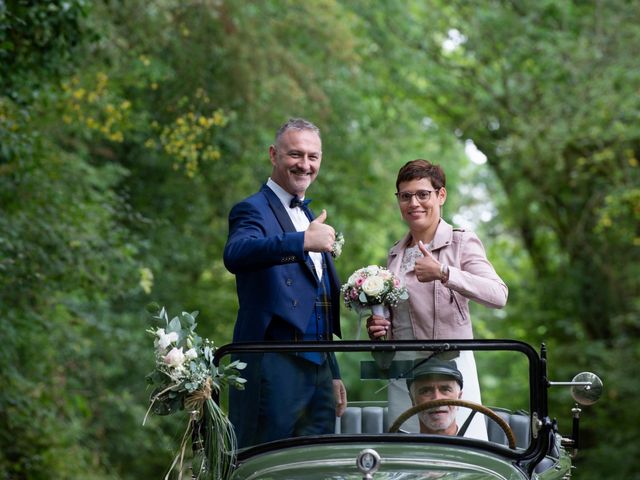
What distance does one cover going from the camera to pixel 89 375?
1456cm

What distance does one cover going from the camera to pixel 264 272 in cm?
545

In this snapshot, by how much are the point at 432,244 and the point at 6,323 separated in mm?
5599

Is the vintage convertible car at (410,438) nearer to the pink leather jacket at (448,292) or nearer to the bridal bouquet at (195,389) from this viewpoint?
the bridal bouquet at (195,389)

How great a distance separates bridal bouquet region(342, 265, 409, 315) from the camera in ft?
17.7

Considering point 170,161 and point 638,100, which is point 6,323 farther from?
point 638,100

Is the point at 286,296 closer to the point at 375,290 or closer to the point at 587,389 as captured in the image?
the point at 375,290

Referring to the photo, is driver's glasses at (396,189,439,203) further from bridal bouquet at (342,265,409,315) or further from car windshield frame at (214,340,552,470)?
car windshield frame at (214,340,552,470)

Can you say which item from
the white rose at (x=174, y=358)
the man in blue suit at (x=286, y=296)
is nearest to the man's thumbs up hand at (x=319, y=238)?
the man in blue suit at (x=286, y=296)

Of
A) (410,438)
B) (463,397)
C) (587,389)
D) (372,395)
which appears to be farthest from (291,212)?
(587,389)

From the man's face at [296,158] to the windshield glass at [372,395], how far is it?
0.97 meters

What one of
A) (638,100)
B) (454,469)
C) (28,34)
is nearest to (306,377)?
(454,469)

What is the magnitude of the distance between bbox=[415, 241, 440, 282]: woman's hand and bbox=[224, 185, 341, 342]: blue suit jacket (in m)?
0.54

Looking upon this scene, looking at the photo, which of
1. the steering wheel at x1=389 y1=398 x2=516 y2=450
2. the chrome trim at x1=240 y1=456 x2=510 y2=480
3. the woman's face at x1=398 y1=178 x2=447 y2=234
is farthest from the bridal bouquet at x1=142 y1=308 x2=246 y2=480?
the woman's face at x1=398 y1=178 x2=447 y2=234

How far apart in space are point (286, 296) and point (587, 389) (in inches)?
56.5
